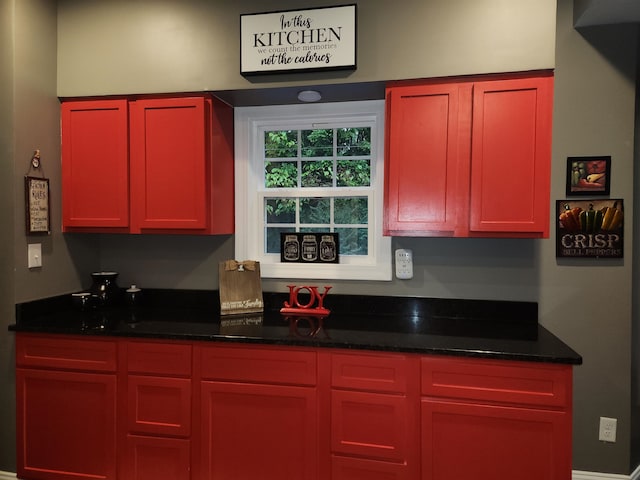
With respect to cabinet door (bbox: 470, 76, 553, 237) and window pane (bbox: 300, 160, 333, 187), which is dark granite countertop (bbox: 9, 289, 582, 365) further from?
window pane (bbox: 300, 160, 333, 187)

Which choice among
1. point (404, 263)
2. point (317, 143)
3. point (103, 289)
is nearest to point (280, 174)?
point (317, 143)

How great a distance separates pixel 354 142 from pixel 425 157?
62 centimetres

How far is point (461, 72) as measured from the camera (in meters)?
2.02

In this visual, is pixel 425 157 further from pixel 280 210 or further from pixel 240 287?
pixel 240 287

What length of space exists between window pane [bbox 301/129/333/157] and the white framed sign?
547 mm

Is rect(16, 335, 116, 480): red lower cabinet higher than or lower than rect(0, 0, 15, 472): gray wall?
lower

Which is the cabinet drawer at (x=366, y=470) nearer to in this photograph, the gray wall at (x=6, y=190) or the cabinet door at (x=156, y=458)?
the cabinet door at (x=156, y=458)

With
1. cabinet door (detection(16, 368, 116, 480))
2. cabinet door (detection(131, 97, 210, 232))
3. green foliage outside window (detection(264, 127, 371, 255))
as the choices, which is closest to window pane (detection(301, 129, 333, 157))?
green foliage outside window (detection(264, 127, 371, 255))

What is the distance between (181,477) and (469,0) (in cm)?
264

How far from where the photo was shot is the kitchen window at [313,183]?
2.51m

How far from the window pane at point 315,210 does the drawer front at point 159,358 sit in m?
1.07

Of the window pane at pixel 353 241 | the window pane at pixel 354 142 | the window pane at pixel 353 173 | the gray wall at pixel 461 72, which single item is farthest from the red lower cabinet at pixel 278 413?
the window pane at pixel 354 142

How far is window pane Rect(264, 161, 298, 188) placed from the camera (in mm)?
2660

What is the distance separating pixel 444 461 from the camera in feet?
5.97
